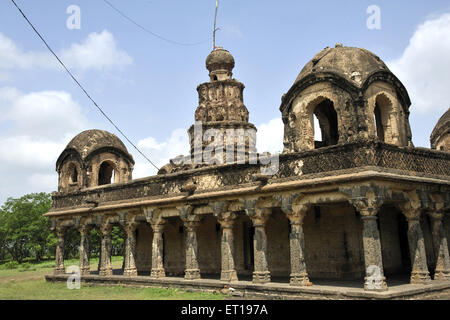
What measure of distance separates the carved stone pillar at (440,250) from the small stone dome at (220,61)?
42.9ft

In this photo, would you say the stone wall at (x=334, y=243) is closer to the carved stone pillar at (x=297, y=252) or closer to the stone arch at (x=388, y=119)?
the carved stone pillar at (x=297, y=252)

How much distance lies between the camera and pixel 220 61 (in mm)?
21875

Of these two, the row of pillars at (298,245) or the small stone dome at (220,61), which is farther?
the small stone dome at (220,61)

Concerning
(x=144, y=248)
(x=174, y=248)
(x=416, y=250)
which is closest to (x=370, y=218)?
(x=416, y=250)

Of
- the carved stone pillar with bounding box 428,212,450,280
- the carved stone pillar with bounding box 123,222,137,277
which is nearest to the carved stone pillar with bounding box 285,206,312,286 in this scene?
the carved stone pillar with bounding box 428,212,450,280

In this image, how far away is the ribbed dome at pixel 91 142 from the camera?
19.5 metres

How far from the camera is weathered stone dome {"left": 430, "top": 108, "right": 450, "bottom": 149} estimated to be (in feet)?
70.0

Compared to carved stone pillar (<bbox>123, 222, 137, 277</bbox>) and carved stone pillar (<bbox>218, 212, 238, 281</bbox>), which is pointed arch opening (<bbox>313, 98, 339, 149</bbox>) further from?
carved stone pillar (<bbox>123, 222, 137, 277</bbox>)

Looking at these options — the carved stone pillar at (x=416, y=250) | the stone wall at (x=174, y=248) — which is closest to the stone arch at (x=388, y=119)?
the carved stone pillar at (x=416, y=250)

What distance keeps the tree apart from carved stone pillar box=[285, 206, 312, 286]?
31.7 meters

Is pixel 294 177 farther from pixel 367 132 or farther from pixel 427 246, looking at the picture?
pixel 427 246

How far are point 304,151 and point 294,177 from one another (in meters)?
0.75

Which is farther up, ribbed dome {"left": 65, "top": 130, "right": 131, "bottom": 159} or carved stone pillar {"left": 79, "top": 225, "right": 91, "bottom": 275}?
ribbed dome {"left": 65, "top": 130, "right": 131, "bottom": 159}
